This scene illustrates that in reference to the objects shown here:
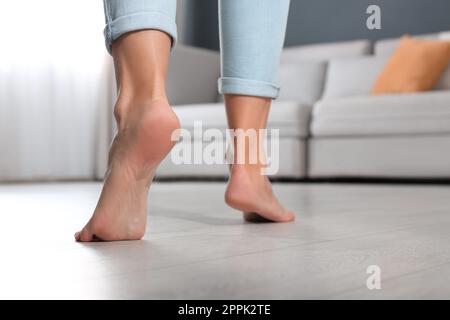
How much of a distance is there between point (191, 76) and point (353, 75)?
3.62 ft

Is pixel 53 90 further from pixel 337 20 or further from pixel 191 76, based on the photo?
pixel 337 20

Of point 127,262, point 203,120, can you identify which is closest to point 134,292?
point 127,262

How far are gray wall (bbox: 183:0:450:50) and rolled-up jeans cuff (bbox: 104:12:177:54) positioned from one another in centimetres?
395

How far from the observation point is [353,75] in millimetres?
4270

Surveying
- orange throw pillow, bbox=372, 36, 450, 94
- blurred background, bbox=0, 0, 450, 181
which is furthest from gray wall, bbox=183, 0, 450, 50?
orange throw pillow, bbox=372, 36, 450, 94

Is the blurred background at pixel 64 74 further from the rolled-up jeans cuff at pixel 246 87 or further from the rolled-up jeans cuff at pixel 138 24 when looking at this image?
the rolled-up jeans cuff at pixel 138 24

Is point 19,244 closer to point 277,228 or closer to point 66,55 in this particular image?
point 277,228

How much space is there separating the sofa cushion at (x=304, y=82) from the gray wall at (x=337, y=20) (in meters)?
0.50

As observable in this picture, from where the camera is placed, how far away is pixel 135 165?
896 millimetres

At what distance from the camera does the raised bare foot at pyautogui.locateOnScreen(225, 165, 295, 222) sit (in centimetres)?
112

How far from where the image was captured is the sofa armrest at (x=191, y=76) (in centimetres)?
444

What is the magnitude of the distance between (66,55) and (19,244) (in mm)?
3486
